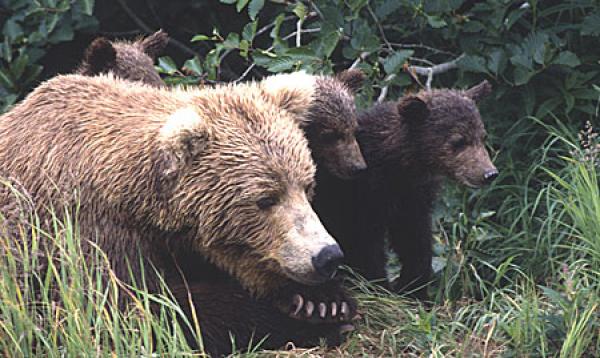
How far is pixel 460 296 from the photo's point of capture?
18.4 feet

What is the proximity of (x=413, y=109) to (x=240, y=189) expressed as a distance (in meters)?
1.65

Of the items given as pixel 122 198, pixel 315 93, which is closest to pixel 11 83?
pixel 315 93

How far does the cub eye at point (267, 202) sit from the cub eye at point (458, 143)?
1.63 m

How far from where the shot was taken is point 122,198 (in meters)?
4.25

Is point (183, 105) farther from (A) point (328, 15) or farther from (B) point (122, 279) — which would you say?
(A) point (328, 15)

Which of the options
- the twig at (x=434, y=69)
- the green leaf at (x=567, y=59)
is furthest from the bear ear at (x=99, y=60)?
the green leaf at (x=567, y=59)

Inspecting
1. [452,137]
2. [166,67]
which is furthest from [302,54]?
[452,137]

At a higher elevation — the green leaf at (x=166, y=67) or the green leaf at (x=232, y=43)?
the green leaf at (x=232, y=43)

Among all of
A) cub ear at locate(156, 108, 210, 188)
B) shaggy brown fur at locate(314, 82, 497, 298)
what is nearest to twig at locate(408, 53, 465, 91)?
shaggy brown fur at locate(314, 82, 497, 298)

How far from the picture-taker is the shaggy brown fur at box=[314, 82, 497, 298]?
5520 millimetres

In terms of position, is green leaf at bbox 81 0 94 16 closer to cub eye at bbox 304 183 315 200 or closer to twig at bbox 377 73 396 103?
twig at bbox 377 73 396 103

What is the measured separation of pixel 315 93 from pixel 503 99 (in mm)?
1766

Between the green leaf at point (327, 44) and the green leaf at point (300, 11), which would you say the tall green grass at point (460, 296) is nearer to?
the green leaf at point (327, 44)

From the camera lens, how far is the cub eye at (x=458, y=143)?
5562 millimetres
